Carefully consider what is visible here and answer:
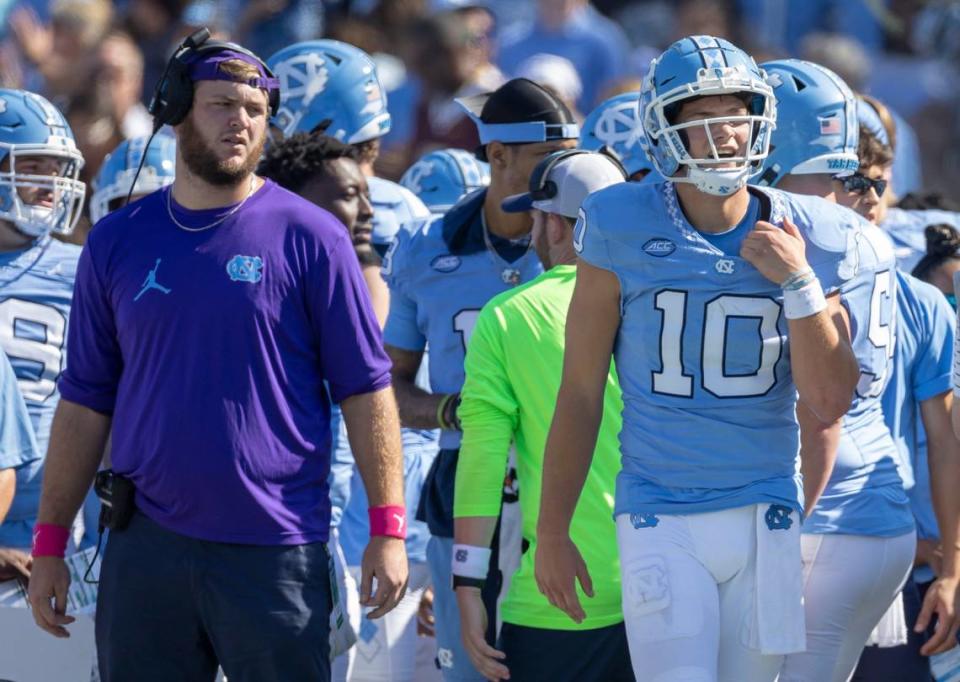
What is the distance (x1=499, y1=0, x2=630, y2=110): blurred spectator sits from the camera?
11.4 m

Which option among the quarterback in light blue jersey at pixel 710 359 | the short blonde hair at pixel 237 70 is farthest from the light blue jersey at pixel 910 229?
the short blonde hair at pixel 237 70

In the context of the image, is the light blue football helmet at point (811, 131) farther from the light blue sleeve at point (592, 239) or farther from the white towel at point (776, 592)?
the white towel at point (776, 592)

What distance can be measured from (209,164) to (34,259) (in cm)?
141

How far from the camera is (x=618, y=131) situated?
22.2 feet

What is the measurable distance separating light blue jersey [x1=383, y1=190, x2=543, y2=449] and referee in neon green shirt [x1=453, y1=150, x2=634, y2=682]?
824 millimetres

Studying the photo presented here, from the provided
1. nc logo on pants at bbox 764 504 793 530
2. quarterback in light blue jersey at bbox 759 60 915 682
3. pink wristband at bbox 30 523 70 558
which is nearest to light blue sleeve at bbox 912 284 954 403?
quarterback in light blue jersey at bbox 759 60 915 682

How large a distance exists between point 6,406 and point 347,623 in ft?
3.65

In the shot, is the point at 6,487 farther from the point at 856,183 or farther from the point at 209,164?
the point at 856,183

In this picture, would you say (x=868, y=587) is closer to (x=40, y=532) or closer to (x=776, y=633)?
(x=776, y=633)

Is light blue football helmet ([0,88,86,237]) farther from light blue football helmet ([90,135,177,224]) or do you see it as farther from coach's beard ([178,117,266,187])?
coach's beard ([178,117,266,187])

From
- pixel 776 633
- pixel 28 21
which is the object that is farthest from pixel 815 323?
pixel 28 21

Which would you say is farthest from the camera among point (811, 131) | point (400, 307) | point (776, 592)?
point (400, 307)

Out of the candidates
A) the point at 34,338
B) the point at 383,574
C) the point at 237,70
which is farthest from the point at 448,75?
the point at 383,574

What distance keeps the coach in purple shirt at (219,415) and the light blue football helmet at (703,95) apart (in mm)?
864
